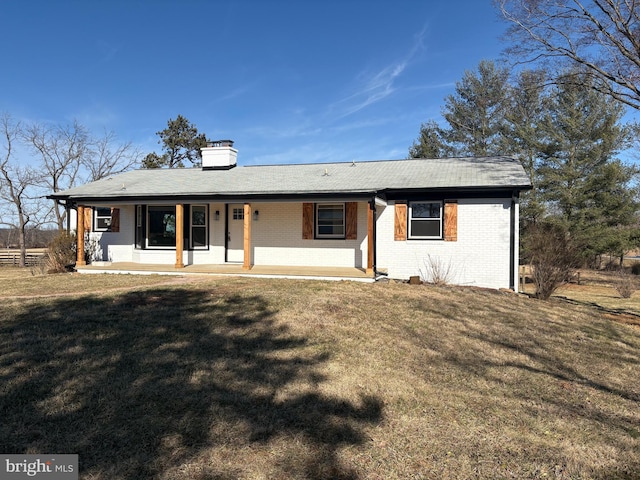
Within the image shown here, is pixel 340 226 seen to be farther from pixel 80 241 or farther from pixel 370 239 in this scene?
pixel 80 241

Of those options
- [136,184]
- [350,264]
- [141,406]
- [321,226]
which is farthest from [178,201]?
[141,406]

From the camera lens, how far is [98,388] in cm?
456

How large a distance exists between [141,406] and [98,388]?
69 cm

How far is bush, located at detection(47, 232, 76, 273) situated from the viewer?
46.8 ft

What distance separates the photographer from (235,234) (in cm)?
1516

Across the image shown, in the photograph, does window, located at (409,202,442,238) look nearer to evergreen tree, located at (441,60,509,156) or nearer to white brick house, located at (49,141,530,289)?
white brick house, located at (49,141,530,289)

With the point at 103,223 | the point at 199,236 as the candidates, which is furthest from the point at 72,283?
the point at 103,223

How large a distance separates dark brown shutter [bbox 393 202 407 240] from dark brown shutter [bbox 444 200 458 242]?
1221 millimetres

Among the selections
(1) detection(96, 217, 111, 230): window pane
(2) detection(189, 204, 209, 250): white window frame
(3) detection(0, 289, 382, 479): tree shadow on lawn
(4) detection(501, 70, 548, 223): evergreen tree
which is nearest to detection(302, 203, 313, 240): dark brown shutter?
(2) detection(189, 204, 209, 250): white window frame

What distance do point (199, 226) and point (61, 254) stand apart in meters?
4.58

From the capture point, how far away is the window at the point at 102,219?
15945mm

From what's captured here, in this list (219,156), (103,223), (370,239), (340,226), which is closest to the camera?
(370,239)

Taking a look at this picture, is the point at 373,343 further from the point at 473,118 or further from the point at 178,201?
the point at 473,118

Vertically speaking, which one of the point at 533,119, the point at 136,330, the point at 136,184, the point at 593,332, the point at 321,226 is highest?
the point at 533,119
